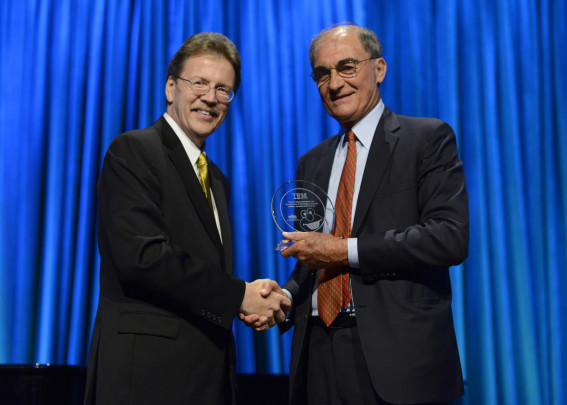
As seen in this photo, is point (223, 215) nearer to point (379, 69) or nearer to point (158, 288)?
point (158, 288)

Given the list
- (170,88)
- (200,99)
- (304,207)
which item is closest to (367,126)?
(304,207)

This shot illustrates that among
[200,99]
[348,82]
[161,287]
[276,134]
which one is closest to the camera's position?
[161,287]

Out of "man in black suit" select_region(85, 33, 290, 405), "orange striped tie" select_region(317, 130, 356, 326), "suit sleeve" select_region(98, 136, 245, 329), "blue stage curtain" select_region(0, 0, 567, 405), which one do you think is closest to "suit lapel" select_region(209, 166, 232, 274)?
"man in black suit" select_region(85, 33, 290, 405)

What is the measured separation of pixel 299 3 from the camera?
3029 millimetres

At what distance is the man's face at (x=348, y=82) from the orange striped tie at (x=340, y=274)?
183 millimetres

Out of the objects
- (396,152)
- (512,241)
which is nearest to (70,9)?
(396,152)

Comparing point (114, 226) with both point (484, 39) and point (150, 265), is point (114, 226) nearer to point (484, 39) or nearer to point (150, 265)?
point (150, 265)

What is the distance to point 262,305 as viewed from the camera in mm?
1729

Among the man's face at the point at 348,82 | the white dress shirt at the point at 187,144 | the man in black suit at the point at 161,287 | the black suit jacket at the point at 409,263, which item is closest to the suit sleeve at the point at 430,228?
the black suit jacket at the point at 409,263

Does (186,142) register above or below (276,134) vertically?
below

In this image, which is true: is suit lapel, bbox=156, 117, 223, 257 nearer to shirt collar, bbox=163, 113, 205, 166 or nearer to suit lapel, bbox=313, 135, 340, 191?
shirt collar, bbox=163, 113, 205, 166

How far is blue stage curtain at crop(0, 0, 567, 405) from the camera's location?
274cm

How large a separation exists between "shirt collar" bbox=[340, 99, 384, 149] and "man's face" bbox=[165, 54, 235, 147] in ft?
1.72

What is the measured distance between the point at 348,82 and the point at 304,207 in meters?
0.57
